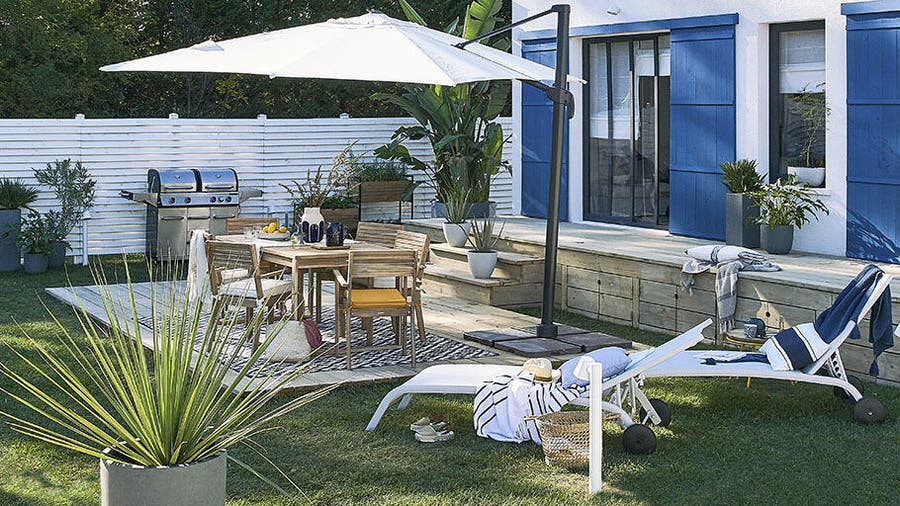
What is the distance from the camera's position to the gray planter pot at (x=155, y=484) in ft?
13.8

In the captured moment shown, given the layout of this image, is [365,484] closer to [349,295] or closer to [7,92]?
[349,295]

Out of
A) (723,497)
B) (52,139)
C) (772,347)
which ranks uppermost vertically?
(52,139)

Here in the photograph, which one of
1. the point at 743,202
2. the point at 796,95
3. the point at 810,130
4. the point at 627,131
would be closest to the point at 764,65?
the point at 796,95

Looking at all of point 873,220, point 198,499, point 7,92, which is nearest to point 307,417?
point 198,499

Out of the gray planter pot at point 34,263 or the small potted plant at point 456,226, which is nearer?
the small potted plant at point 456,226

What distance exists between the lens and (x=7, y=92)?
18609 millimetres

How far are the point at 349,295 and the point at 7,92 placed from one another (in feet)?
41.4

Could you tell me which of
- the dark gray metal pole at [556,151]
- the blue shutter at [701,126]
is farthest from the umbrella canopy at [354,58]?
the blue shutter at [701,126]

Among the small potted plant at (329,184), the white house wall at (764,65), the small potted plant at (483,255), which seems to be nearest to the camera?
the white house wall at (764,65)

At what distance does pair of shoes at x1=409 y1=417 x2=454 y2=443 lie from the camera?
636cm

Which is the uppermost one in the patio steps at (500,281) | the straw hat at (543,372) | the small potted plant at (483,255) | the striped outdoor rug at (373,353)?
the small potted plant at (483,255)

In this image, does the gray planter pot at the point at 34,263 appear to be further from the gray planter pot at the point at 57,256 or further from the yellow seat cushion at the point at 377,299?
the yellow seat cushion at the point at 377,299

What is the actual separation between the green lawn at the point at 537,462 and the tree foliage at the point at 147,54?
1248 cm

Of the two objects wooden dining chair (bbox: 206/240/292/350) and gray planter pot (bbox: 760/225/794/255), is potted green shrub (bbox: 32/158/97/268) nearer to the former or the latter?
wooden dining chair (bbox: 206/240/292/350)
